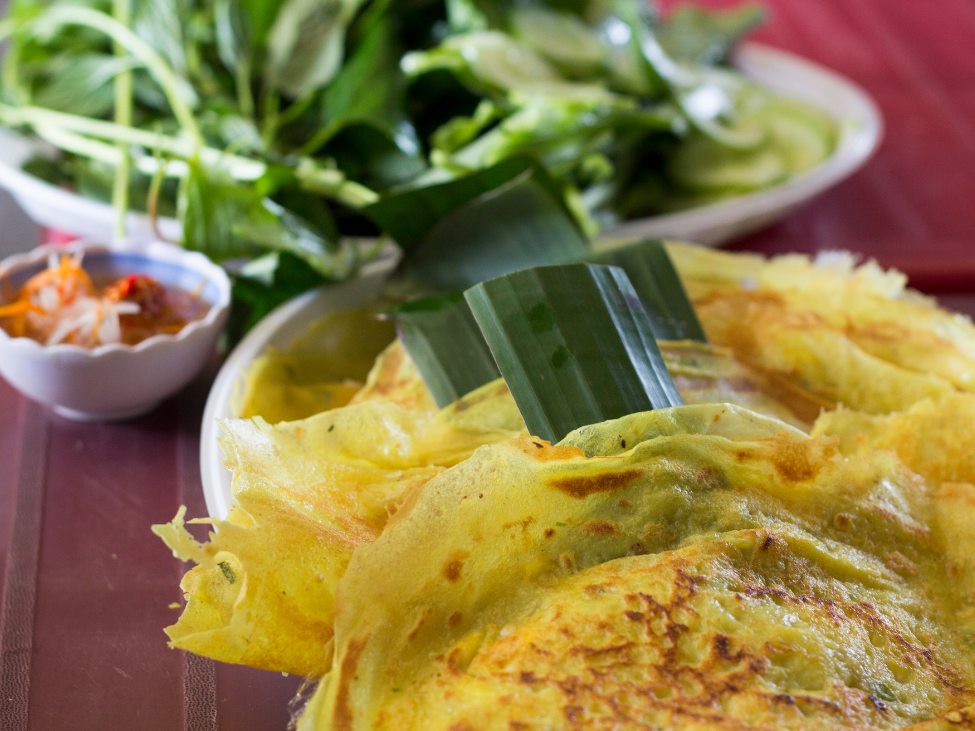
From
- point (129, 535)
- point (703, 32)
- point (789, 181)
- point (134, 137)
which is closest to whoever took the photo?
point (129, 535)

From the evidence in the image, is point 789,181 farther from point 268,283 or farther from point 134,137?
point 134,137

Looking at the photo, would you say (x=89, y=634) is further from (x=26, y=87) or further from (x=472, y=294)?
(x=26, y=87)

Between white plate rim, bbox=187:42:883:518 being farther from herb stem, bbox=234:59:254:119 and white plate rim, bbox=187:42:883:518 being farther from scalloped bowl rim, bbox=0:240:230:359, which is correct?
herb stem, bbox=234:59:254:119

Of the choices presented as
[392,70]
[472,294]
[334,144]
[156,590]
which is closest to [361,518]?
[472,294]

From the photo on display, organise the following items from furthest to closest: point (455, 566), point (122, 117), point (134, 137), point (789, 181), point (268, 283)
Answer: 1. point (789, 181)
2. point (122, 117)
3. point (134, 137)
4. point (268, 283)
5. point (455, 566)

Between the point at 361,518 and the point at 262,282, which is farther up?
the point at 361,518

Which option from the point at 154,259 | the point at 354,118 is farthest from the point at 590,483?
the point at 354,118
